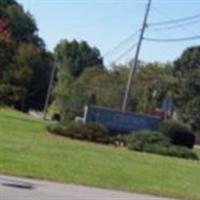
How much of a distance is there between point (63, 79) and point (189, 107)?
21.8m

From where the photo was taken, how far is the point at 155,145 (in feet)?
109

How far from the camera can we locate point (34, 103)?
10206cm

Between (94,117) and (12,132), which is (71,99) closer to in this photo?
(94,117)

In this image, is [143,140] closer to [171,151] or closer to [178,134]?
[171,151]

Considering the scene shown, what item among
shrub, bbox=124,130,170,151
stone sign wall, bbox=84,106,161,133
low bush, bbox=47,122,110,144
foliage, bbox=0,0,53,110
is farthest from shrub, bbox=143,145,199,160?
foliage, bbox=0,0,53,110

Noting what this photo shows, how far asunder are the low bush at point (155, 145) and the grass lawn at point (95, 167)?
367 centimetres

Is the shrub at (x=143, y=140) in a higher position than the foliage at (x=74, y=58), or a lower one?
lower

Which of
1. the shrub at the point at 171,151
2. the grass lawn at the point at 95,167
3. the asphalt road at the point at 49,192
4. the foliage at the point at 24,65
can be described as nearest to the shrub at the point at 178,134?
the shrub at the point at 171,151

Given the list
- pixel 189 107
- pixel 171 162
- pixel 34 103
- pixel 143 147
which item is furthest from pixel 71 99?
pixel 171 162

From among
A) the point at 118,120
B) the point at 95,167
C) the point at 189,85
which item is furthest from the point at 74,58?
the point at 95,167

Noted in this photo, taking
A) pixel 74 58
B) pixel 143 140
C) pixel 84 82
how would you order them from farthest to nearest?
pixel 74 58, pixel 84 82, pixel 143 140

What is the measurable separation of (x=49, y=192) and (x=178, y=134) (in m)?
21.9

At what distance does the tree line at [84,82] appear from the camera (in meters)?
73.9

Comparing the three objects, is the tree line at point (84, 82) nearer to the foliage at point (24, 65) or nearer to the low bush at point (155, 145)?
Answer: the foliage at point (24, 65)
